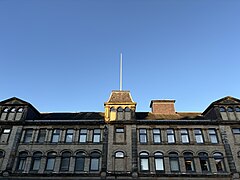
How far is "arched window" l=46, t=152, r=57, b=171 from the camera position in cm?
2737

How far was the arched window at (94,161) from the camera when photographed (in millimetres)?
27291

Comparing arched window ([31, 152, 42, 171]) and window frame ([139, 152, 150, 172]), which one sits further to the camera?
arched window ([31, 152, 42, 171])

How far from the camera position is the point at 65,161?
27.8m

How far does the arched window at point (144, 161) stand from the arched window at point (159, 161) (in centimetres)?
99

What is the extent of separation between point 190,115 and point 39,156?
20691 mm

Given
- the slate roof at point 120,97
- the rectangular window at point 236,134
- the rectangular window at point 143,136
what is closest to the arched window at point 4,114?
the slate roof at point 120,97

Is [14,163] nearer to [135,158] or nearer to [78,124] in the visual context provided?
[78,124]

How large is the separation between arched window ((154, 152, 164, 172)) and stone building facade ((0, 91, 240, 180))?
0.11m

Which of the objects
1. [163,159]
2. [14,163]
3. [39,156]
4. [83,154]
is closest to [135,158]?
[163,159]

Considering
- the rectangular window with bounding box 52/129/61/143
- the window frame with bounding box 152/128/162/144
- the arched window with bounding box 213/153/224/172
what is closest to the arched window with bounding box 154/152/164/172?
the window frame with bounding box 152/128/162/144

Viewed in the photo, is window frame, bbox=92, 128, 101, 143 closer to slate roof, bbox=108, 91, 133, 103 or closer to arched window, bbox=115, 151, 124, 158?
arched window, bbox=115, 151, 124, 158

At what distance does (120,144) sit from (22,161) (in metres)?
11.3

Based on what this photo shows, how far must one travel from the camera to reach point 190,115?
34.7 metres

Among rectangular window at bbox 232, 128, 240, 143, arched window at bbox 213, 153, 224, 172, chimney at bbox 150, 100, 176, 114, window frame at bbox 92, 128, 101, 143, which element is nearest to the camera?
arched window at bbox 213, 153, 224, 172
